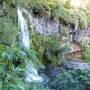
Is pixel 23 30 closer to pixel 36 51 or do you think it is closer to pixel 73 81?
pixel 36 51

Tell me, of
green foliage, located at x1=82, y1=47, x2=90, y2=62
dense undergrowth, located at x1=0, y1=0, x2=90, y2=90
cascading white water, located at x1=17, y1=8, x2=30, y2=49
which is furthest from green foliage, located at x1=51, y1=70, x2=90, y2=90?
green foliage, located at x1=82, y1=47, x2=90, y2=62

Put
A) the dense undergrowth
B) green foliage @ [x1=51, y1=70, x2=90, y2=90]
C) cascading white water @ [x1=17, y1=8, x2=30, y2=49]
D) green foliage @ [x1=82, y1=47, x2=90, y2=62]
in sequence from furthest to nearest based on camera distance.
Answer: green foliage @ [x1=82, y1=47, x2=90, y2=62] → cascading white water @ [x1=17, y1=8, x2=30, y2=49] → green foliage @ [x1=51, y1=70, x2=90, y2=90] → the dense undergrowth

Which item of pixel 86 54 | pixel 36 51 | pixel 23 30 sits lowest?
pixel 86 54

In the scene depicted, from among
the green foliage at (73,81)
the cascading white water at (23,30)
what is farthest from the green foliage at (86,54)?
the green foliage at (73,81)

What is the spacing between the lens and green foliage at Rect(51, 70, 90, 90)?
4.59 metres

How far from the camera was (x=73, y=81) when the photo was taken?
15.1 ft

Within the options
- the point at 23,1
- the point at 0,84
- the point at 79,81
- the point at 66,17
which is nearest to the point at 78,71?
the point at 79,81

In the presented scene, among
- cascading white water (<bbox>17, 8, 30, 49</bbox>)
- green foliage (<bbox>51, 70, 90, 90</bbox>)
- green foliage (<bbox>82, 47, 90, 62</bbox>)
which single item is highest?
green foliage (<bbox>51, 70, 90, 90</bbox>)

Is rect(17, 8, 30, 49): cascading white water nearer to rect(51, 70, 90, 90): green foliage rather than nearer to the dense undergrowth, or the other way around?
the dense undergrowth

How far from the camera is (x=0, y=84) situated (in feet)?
10.0

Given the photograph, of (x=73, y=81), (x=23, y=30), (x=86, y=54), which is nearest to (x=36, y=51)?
(x=23, y=30)

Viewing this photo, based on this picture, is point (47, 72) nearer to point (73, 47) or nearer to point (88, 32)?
point (73, 47)

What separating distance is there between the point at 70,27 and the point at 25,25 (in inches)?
145

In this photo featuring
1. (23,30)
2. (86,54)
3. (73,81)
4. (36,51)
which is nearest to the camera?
(73,81)
